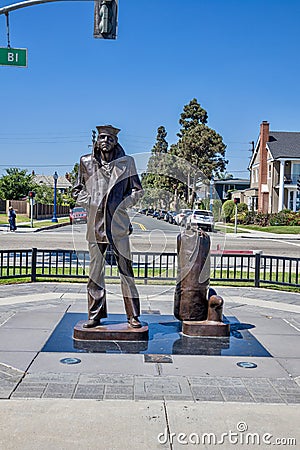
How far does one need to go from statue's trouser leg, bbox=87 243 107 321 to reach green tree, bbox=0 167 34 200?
55084mm

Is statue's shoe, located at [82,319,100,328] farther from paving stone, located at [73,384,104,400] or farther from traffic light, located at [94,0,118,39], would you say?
traffic light, located at [94,0,118,39]

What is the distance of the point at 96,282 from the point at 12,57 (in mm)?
6049

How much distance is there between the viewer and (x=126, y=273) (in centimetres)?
695

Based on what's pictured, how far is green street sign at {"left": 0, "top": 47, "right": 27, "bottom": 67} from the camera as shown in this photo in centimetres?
1071

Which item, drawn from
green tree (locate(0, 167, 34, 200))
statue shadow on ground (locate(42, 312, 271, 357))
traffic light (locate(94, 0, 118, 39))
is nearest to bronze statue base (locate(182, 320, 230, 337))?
statue shadow on ground (locate(42, 312, 271, 357))

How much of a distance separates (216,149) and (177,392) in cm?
4657

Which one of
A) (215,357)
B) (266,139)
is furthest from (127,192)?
A: (266,139)

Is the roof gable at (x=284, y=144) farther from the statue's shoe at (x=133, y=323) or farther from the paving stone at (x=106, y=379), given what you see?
the paving stone at (x=106, y=379)

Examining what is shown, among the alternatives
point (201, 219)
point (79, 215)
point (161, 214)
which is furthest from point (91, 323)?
point (79, 215)

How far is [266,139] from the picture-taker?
53.8m

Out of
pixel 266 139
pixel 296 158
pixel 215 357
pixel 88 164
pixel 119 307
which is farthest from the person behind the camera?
pixel 266 139

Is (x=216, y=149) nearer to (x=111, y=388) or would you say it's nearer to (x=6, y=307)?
(x=6, y=307)

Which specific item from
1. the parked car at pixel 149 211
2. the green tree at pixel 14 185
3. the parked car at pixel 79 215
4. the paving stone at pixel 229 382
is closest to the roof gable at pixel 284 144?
the green tree at pixel 14 185

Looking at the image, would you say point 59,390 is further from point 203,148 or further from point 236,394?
point 203,148
